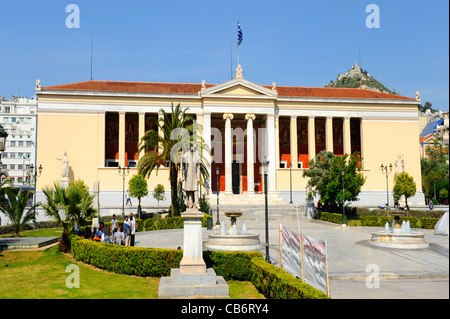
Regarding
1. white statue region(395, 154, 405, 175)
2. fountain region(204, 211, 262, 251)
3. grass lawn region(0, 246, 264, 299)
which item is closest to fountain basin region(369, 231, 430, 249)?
fountain region(204, 211, 262, 251)

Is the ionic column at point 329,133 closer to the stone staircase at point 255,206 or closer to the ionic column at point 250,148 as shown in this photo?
the ionic column at point 250,148

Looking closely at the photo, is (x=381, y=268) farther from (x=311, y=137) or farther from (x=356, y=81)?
(x=356, y=81)

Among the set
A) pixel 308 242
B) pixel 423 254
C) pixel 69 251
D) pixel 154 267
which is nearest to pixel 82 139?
pixel 69 251

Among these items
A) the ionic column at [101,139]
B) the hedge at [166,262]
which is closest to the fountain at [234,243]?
the hedge at [166,262]

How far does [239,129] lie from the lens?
49.5 metres

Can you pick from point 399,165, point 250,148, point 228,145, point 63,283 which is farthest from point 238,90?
point 63,283

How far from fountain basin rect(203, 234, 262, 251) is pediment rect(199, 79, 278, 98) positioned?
29.3 m

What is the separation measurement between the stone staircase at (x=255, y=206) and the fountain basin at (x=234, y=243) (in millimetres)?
17027

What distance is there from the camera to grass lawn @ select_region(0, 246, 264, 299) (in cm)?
1151

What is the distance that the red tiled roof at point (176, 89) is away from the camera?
154 ft

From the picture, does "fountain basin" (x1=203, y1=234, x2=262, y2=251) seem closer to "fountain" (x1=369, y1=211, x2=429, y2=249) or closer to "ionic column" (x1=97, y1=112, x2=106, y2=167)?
"fountain" (x1=369, y1=211, x2=429, y2=249)
